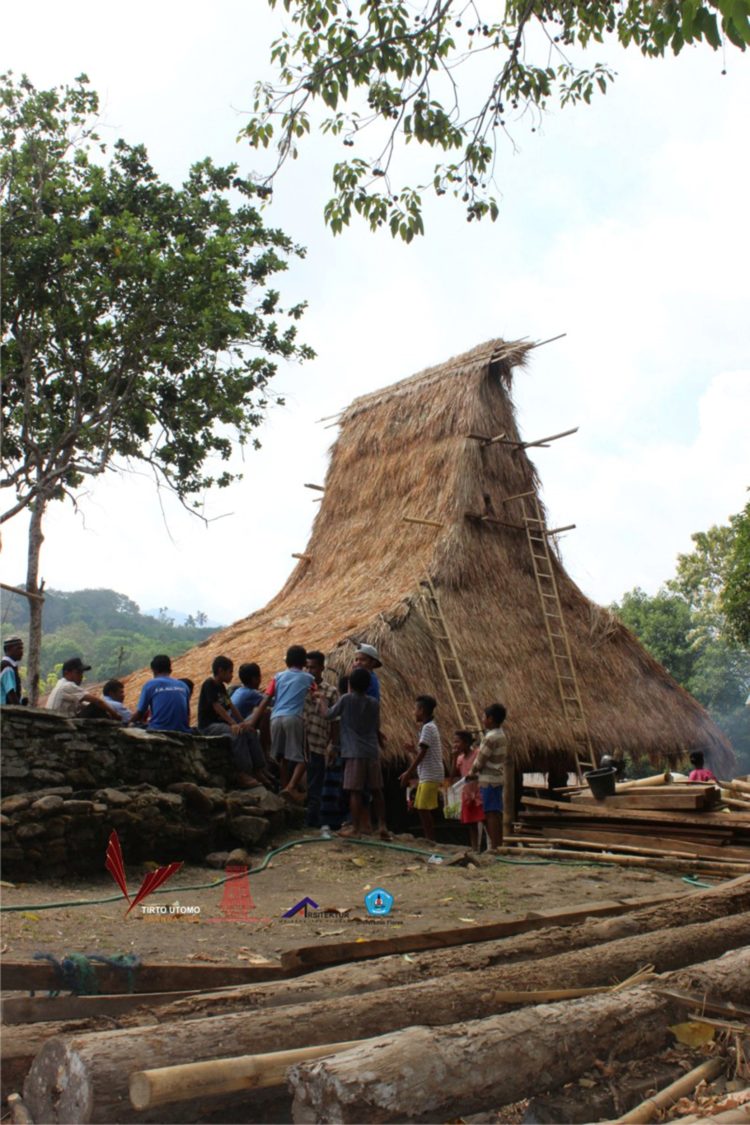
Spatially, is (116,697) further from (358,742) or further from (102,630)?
(102,630)

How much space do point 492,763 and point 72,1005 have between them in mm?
5677

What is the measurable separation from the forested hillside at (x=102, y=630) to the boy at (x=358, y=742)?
25826mm

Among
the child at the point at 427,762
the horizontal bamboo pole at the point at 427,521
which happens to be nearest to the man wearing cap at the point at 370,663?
the child at the point at 427,762

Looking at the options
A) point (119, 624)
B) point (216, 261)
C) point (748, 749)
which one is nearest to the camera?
point (216, 261)

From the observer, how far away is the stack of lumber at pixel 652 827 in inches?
325

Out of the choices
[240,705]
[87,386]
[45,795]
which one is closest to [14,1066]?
[45,795]

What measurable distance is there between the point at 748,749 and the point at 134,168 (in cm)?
3306

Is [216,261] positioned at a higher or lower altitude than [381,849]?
higher

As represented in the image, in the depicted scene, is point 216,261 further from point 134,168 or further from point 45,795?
point 45,795

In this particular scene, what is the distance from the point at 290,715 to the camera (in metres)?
9.16

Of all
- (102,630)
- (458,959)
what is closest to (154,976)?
(458,959)

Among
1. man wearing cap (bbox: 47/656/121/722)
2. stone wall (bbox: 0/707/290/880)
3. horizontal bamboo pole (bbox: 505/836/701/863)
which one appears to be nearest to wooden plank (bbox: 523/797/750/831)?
horizontal bamboo pole (bbox: 505/836/701/863)

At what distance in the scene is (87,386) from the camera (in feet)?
43.3

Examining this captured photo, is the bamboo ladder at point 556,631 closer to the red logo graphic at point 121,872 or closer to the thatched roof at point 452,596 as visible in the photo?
the thatched roof at point 452,596
